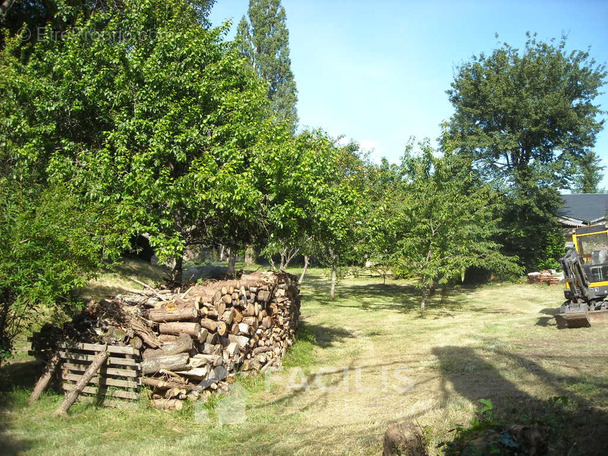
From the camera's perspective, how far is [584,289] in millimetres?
13023

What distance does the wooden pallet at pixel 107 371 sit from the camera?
7012 millimetres

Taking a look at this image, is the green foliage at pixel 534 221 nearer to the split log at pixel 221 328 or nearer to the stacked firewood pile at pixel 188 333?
the stacked firewood pile at pixel 188 333

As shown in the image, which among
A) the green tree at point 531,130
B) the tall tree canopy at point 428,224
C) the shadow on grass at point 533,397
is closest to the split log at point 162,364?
the shadow on grass at point 533,397

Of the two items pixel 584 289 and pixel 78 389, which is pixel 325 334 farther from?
pixel 78 389

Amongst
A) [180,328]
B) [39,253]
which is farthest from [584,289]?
[39,253]

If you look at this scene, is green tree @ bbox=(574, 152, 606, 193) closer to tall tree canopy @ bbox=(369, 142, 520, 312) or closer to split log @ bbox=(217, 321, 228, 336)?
tall tree canopy @ bbox=(369, 142, 520, 312)

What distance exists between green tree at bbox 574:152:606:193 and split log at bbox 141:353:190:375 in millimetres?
31009

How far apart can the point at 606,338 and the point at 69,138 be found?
1361 centimetres

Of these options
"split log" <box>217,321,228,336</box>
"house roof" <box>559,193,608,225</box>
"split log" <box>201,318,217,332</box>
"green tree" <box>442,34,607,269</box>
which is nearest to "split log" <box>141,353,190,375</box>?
"split log" <box>201,318,217,332</box>

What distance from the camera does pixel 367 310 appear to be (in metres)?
19.6

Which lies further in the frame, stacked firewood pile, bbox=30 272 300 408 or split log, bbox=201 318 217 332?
split log, bbox=201 318 217 332

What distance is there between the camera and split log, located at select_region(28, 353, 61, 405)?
7.10m

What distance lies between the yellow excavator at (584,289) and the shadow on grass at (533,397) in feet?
10.7

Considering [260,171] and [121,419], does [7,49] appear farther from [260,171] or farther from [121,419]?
[121,419]
